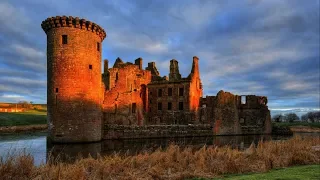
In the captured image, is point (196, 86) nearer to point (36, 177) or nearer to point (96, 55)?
point (96, 55)

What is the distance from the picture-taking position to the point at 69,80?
82.7 feet

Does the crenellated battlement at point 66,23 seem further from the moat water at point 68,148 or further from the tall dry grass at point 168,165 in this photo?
the tall dry grass at point 168,165

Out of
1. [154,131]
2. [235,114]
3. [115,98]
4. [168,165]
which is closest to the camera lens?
[168,165]

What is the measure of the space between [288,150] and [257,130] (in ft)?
104

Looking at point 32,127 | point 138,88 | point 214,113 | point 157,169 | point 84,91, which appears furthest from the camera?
point 138,88

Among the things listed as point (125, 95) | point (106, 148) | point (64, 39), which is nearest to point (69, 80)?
point (64, 39)

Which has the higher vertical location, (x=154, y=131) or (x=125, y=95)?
(x=125, y=95)

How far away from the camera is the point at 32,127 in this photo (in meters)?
38.8

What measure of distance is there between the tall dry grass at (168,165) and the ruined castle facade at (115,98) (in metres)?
14.0

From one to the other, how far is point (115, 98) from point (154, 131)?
903 cm

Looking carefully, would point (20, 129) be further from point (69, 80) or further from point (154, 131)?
point (154, 131)

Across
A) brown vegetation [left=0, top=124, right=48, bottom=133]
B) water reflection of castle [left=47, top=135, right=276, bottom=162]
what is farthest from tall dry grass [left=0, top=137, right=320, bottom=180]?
brown vegetation [left=0, top=124, right=48, bottom=133]

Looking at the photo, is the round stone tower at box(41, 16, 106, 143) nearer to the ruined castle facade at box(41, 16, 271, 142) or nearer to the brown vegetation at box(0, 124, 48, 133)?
the ruined castle facade at box(41, 16, 271, 142)

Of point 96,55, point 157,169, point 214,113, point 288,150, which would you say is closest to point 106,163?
point 157,169
